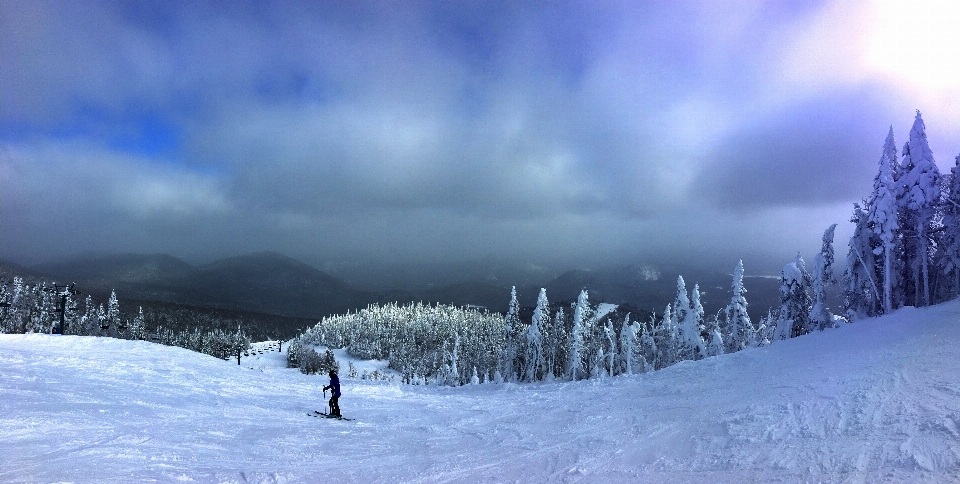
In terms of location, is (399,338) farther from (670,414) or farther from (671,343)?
(670,414)

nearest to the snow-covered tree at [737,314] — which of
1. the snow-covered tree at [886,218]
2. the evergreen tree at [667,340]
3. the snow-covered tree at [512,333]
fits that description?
the evergreen tree at [667,340]

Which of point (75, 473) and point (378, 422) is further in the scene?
point (378, 422)

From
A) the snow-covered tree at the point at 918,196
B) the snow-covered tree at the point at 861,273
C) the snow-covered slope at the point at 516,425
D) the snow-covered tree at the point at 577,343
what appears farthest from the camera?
the snow-covered tree at the point at 577,343

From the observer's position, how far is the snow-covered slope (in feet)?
33.6

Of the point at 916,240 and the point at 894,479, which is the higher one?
the point at 916,240

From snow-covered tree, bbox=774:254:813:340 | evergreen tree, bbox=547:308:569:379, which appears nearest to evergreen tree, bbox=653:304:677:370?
snow-covered tree, bbox=774:254:813:340

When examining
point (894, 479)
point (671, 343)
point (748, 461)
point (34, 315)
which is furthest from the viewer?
point (34, 315)

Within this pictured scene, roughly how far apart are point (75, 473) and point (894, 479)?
17244 millimetres

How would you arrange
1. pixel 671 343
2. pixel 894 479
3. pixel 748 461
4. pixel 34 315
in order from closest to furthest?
pixel 894 479, pixel 748 461, pixel 671 343, pixel 34 315

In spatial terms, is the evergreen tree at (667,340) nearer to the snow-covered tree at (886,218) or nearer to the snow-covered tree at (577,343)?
the snow-covered tree at (577,343)

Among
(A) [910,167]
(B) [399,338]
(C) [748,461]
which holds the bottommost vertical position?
(B) [399,338]

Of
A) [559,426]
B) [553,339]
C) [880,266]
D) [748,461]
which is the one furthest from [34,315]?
[880,266]

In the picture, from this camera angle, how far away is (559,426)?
16.3 m

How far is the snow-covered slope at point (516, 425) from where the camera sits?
404 inches
